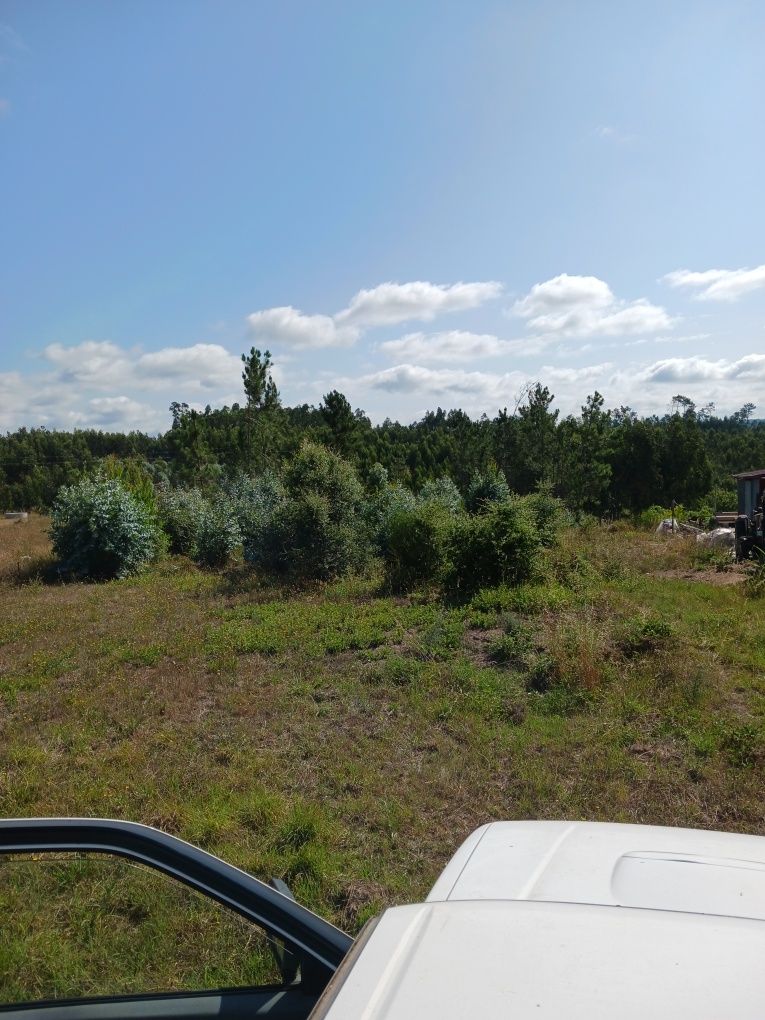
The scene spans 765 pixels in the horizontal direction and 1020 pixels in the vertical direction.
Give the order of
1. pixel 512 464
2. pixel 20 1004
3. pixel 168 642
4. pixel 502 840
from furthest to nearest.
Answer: pixel 512 464 < pixel 168 642 < pixel 502 840 < pixel 20 1004

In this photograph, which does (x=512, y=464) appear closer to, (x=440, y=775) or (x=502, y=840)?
(x=440, y=775)

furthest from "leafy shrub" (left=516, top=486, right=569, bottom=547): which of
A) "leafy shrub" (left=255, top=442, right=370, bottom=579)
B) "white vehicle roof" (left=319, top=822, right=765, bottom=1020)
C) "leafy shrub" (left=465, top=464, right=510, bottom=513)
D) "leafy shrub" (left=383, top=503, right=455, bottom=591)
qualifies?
"white vehicle roof" (left=319, top=822, right=765, bottom=1020)

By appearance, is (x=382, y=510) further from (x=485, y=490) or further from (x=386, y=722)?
(x=386, y=722)

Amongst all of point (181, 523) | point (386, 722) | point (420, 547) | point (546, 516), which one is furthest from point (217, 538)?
point (386, 722)

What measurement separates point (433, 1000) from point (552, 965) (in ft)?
0.67

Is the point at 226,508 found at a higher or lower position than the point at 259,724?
higher

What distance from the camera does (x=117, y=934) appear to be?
1768 millimetres

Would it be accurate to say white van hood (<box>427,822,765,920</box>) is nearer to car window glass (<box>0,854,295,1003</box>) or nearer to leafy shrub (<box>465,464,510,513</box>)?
car window glass (<box>0,854,295,1003</box>)

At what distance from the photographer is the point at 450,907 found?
131cm

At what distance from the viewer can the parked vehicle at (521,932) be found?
1017 mm

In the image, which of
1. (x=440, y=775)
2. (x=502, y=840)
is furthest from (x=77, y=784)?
(x=502, y=840)

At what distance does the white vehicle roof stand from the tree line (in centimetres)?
1200

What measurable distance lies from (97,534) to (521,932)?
1381 centimetres

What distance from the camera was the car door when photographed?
1575 mm
